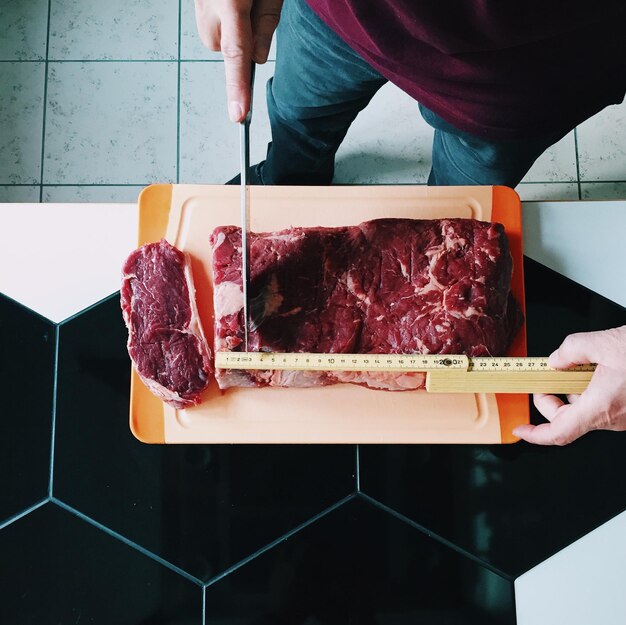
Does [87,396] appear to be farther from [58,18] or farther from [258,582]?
[58,18]

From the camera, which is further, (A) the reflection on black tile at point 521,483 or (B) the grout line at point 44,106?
(B) the grout line at point 44,106

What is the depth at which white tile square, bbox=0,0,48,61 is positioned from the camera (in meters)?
2.29

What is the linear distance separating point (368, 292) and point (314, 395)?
0.88 ft

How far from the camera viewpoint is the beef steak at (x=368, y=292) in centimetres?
136

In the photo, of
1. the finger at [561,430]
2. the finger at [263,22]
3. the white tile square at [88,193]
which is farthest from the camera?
the white tile square at [88,193]

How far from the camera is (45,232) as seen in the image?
1526 mm

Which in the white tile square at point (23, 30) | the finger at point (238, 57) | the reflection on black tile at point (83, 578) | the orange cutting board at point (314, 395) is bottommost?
the reflection on black tile at point (83, 578)

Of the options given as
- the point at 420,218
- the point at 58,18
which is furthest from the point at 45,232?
the point at 58,18

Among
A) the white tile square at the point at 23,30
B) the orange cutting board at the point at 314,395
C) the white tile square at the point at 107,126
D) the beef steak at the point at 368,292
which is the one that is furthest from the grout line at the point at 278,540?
the white tile square at the point at 23,30

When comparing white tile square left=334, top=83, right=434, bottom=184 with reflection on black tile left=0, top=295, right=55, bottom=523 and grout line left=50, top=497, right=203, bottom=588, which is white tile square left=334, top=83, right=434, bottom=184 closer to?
reflection on black tile left=0, top=295, right=55, bottom=523

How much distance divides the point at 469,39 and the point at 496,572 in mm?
1211

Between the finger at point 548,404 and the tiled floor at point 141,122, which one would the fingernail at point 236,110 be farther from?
the tiled floor at point 141,122

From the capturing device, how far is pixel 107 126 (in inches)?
89.0

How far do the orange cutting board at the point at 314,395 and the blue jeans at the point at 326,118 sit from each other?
10 centimetres
